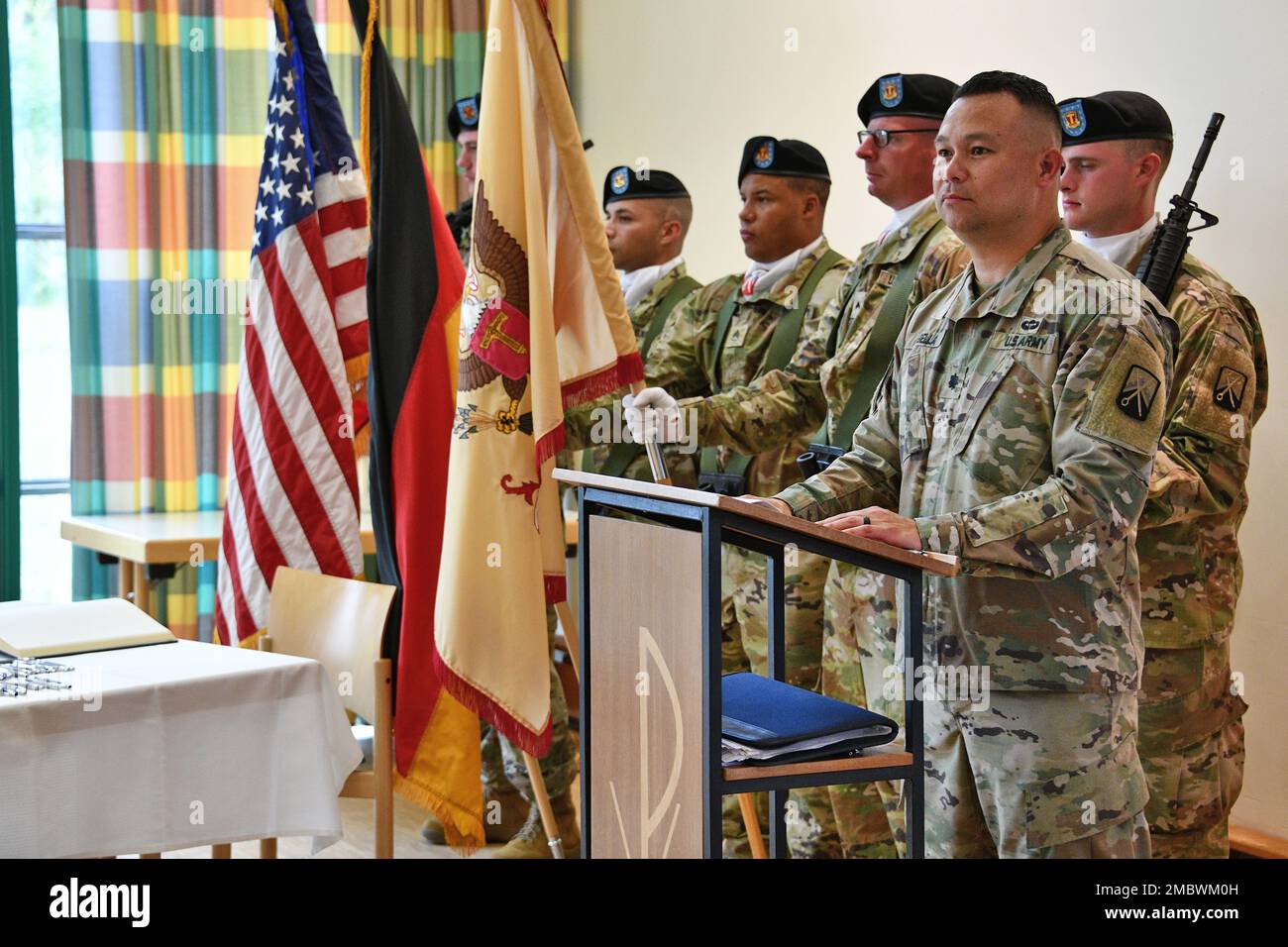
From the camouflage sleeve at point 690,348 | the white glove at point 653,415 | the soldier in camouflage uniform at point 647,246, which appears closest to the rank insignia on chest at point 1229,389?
the white glove at point 653,415

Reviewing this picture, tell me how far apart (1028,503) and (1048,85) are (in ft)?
6.21

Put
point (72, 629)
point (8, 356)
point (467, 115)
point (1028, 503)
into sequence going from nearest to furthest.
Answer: point (1028, 503) < point (72, 629) < point (467, 115) < point (8, 356)

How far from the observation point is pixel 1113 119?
266 cm

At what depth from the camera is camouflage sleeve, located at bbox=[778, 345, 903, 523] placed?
6.51ft

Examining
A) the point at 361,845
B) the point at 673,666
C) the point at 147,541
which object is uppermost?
the point at 673,666

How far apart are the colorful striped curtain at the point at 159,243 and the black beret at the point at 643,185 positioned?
1650 millimetres

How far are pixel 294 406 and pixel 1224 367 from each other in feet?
6.19

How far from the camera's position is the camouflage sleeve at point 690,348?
3.42 metres

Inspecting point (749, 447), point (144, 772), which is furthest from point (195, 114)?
point (144, 772)

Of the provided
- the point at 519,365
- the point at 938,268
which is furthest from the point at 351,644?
the point at 938,268

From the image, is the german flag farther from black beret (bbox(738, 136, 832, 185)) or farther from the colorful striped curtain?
the colorful striped curtain

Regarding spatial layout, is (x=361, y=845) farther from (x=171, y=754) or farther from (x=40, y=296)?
(x=40, y=296)

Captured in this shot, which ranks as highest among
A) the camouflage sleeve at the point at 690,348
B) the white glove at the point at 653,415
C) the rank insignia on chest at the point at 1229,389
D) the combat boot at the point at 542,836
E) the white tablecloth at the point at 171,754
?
the camouflage sleeve at the point at 690,348

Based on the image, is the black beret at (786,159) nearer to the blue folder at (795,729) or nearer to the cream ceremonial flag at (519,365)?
the cream ceremonial flag at (519,365)
